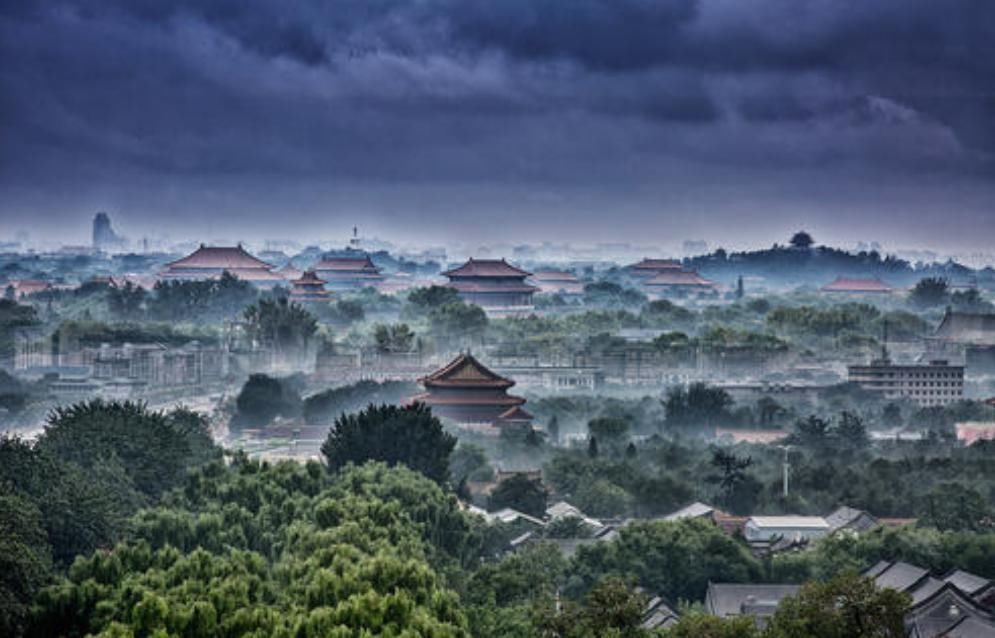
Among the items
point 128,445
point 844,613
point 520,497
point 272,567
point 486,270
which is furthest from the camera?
point 486,270

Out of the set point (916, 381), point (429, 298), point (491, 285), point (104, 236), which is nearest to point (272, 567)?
point (916, 381)

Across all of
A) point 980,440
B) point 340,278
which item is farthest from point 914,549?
point 340,278

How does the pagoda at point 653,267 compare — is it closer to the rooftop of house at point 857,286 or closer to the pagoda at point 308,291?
the rooftop of house at point 857,286

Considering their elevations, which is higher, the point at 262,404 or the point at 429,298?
the point at 429,298

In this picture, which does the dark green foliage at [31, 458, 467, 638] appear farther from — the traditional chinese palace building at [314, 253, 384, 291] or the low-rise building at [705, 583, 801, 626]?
the traditional chinese palace building at [314, 253, 384, 291]

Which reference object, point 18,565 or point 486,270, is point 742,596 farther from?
point 486,270

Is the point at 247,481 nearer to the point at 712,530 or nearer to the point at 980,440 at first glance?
the point at 712,530
